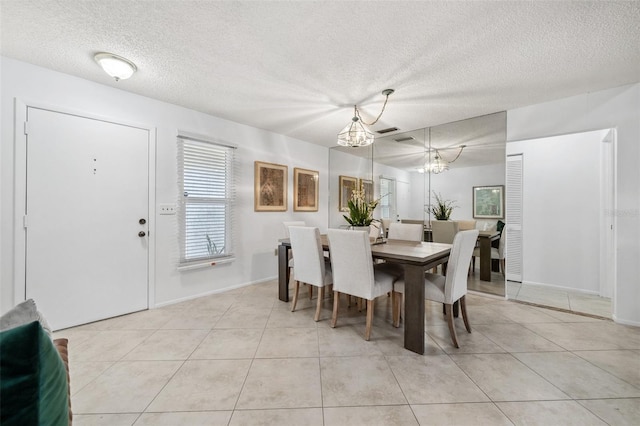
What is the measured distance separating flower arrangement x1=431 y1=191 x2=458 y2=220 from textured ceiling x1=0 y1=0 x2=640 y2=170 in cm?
142

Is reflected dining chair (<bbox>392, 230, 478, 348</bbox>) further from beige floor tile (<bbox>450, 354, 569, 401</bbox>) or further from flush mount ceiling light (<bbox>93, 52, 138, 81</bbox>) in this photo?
flush mount ceiling light (<bbox>93, 52, 138, 81</bbox>)

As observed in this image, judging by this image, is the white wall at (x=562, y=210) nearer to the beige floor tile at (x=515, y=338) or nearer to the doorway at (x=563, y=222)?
the doorway at (x=563, y=222)

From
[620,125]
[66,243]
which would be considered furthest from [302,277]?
[620,125]

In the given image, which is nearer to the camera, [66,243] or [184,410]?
[184,410]

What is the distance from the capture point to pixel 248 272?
390 centimetres

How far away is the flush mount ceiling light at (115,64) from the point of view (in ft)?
6.93

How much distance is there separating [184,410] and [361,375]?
1.12 meters

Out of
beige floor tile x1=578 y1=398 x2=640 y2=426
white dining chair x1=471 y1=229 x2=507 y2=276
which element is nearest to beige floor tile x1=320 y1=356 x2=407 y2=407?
beige floor tile x1=578 y1=398 x2=640 y2=426

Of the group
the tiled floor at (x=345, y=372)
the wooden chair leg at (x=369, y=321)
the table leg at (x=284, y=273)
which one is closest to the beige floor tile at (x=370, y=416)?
the tiled floor at (x=345, y=372)

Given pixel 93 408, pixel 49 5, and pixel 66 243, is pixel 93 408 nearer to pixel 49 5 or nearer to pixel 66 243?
pixel 66 243

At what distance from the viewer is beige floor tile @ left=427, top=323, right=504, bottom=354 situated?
2080mm

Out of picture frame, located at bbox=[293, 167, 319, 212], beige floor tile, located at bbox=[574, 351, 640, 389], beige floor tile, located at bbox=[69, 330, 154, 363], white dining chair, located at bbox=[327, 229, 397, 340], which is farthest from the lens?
picture frame, located at bbox=[293, 167, 319, 212]

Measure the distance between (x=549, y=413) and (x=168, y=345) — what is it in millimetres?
2698

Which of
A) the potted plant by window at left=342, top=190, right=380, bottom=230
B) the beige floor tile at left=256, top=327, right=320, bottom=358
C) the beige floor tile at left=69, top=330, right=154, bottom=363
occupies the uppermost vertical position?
the potted plant by window at left=342, top=190, right=380, bottom=230
